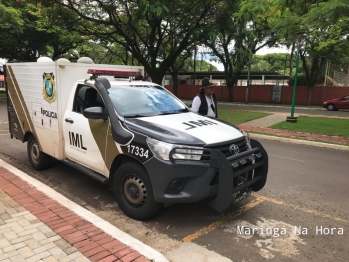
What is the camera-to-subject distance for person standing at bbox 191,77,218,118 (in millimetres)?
6129

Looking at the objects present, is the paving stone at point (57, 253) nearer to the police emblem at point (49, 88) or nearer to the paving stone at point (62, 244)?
the paving stone at point (62, 244)

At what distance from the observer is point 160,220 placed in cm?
407

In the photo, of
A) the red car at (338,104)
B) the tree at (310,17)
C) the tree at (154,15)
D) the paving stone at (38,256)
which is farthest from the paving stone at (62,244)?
the red car at (338,104)

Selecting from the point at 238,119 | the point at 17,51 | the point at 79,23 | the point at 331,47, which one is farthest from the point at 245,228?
the point at 17,51

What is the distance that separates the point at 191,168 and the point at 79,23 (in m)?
16.7

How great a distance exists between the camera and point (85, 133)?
15.4ft

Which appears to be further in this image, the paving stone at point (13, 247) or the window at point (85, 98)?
the window at point (85, 98)

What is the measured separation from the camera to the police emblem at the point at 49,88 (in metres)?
5.28

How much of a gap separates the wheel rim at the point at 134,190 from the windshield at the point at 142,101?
0.94 m

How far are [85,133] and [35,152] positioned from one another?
7.24 ft

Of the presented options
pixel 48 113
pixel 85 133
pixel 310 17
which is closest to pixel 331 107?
pixel 310 17

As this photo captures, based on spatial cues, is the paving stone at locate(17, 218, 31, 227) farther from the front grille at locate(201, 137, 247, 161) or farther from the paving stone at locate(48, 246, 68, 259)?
the front grille at locate(201, 137, 247, 161)

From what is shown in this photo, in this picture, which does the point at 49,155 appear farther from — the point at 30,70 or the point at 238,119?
the point at 238,119

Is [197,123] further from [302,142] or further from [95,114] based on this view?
[302,142]
